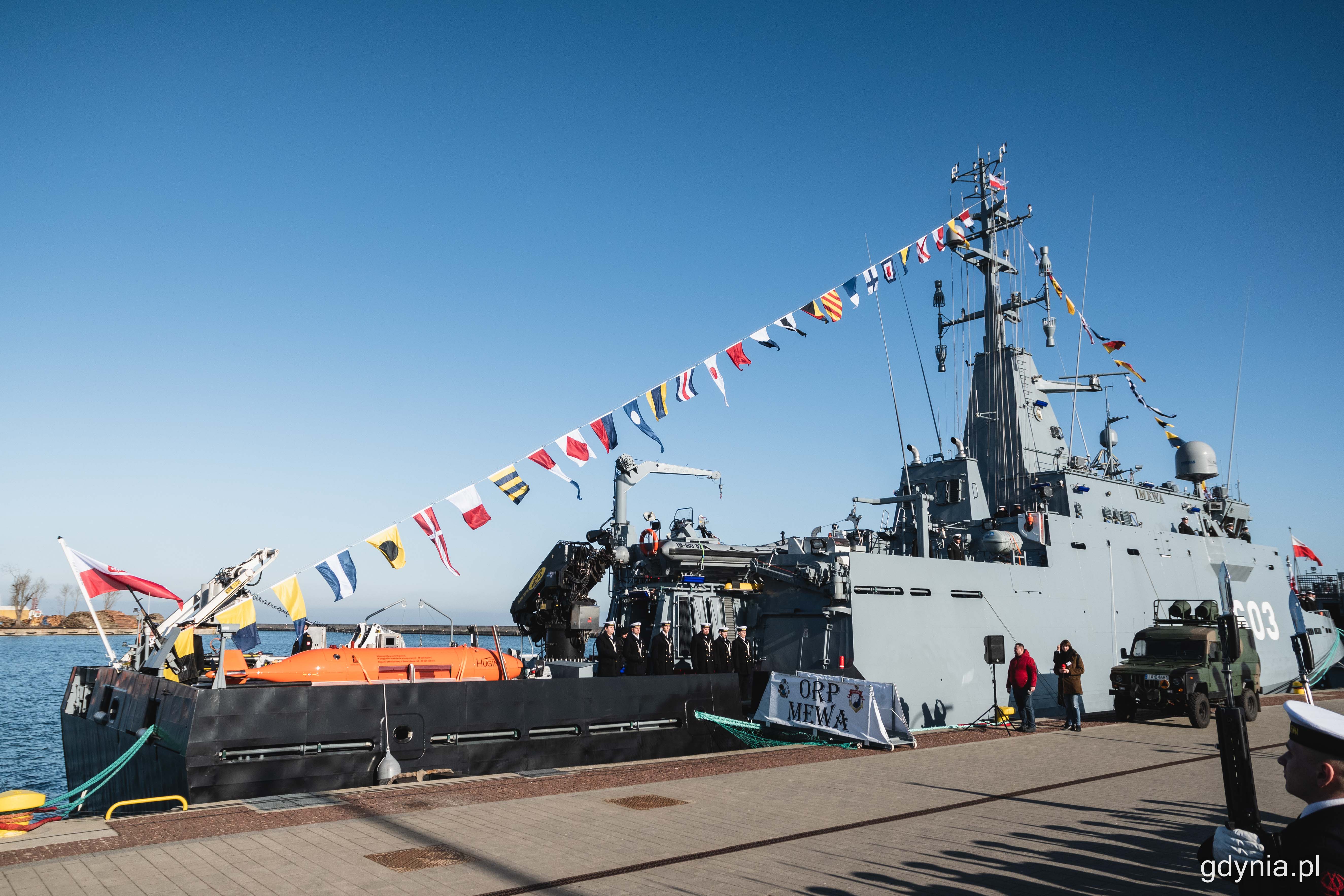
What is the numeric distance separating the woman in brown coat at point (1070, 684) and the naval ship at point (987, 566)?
162 centimetres

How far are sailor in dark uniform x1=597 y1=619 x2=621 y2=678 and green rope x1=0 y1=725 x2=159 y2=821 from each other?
6.22 m

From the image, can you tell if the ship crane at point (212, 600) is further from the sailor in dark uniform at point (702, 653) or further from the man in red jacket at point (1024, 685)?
the man in red jacket at point (1024, 685)

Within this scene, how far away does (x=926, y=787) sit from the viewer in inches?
376

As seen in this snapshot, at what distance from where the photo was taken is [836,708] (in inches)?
518

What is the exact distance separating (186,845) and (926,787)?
7270mm

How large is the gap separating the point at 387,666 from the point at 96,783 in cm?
326

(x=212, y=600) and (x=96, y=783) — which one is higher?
(x=212, y=600)

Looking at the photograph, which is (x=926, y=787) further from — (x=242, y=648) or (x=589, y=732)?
(x=242, y=648)

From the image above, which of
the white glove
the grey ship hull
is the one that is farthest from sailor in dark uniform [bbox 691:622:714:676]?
the white glove

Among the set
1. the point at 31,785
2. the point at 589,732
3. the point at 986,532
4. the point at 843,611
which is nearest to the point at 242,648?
the point at 31,785

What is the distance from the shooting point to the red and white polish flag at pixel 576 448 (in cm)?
1485

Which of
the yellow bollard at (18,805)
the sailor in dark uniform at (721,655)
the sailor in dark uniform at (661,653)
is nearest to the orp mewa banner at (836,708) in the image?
the sailor in dark uniform at (721,655)

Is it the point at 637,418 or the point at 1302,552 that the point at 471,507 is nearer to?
the point at 637,418

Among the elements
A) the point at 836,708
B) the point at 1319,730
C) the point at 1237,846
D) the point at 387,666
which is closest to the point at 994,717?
the point at 836,708
